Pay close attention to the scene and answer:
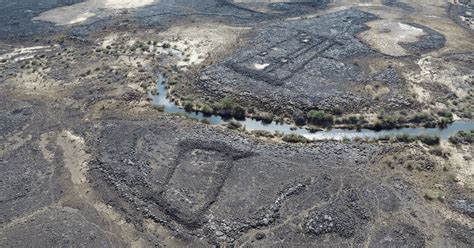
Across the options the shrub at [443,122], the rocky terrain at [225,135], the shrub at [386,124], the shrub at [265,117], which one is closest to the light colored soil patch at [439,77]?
the rocky terrain at [225,135]

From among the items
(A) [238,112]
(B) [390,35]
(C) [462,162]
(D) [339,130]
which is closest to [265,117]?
(A) [238,112]

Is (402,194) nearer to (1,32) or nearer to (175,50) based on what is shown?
(175,50)

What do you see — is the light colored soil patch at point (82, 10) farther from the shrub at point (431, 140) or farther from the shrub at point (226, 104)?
the shrub at point (431, 140)

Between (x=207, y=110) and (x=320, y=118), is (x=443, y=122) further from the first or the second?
(x=207, y=110)

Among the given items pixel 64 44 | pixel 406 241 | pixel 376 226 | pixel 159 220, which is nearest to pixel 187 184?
pixel 159 220

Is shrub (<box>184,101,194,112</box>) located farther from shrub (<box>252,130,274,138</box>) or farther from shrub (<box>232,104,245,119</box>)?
shrub (<box>252,130,274,138</box>)

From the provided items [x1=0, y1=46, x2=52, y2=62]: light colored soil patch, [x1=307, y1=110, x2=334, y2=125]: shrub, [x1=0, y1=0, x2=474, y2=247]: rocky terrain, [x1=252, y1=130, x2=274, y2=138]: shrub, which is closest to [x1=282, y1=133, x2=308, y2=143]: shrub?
[x1=0, y1=0, x2=474, y2=247]: rocky terrain
